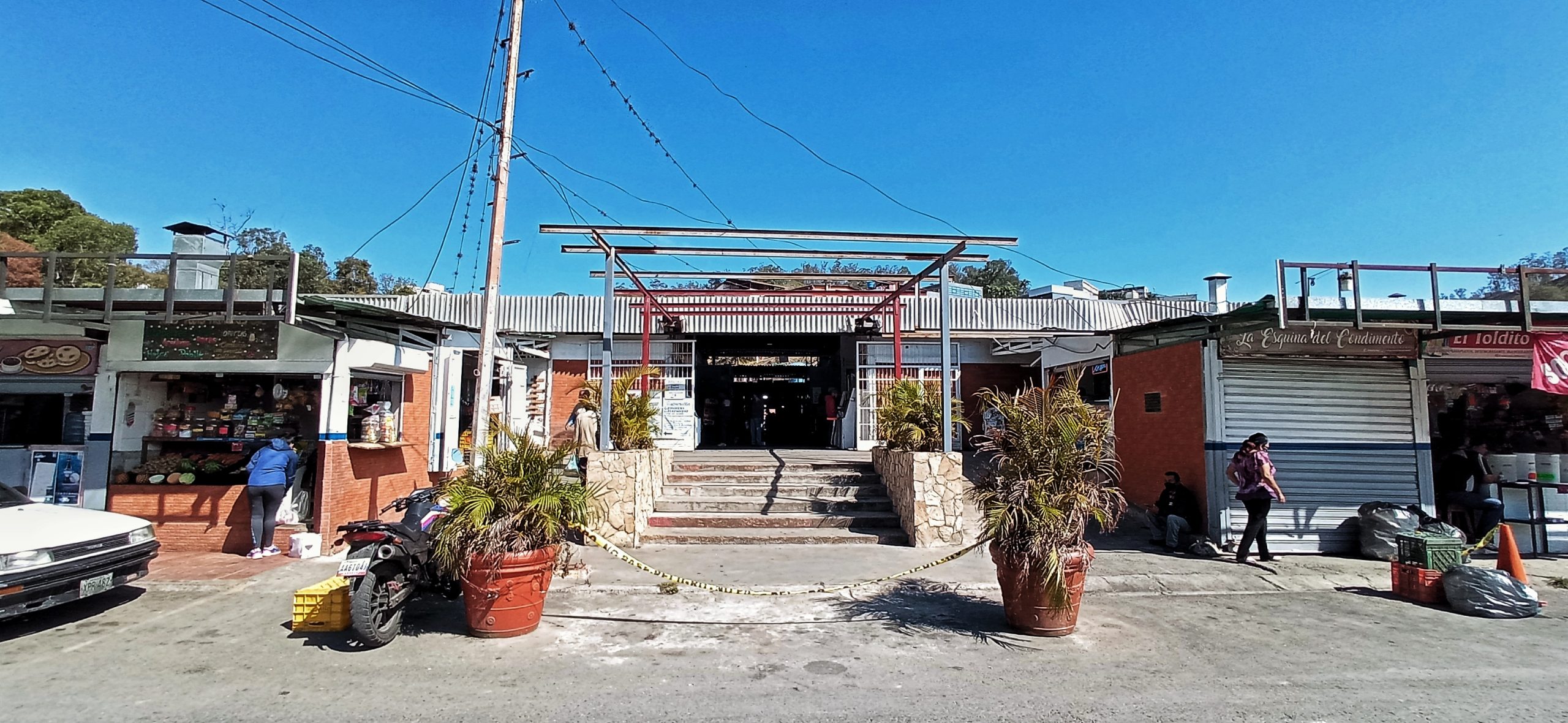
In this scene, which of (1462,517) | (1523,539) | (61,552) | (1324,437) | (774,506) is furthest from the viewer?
(774,506)

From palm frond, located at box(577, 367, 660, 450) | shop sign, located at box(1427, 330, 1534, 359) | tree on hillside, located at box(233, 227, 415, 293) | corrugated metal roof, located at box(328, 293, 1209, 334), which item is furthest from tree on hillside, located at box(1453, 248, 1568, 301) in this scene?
tree on hillside, located at box(233, 227, 415, 293)

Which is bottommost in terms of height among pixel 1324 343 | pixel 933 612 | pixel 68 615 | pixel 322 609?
pixel 68 615

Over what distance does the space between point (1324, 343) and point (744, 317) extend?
32.5 feet

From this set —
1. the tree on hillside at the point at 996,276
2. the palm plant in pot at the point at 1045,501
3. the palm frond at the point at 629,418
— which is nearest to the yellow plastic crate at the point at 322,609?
the palm frond at the point at 629,418

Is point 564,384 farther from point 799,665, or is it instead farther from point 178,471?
point 799,665

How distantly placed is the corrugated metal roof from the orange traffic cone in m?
8.06

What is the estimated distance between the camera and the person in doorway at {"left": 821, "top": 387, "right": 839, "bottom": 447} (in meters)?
16.4

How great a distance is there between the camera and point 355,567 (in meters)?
5.54

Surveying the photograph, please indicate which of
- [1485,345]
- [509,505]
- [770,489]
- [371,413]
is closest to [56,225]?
[371,413]

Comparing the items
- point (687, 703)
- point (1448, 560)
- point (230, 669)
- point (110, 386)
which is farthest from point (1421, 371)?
point (110, 386)

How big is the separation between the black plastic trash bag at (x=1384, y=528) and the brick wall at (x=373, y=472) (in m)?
12.7

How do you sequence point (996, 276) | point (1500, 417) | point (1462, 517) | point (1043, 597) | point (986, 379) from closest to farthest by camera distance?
point (1043, 597) → point (1462, 517) → point (1500, 417) → point (986, 379) → point (996, 276)

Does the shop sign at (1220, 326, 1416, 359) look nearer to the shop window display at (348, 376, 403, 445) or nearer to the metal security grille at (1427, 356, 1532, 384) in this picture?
the metal security grille at (1427, 356, 1532, 384)

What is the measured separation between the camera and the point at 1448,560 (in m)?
7.08
